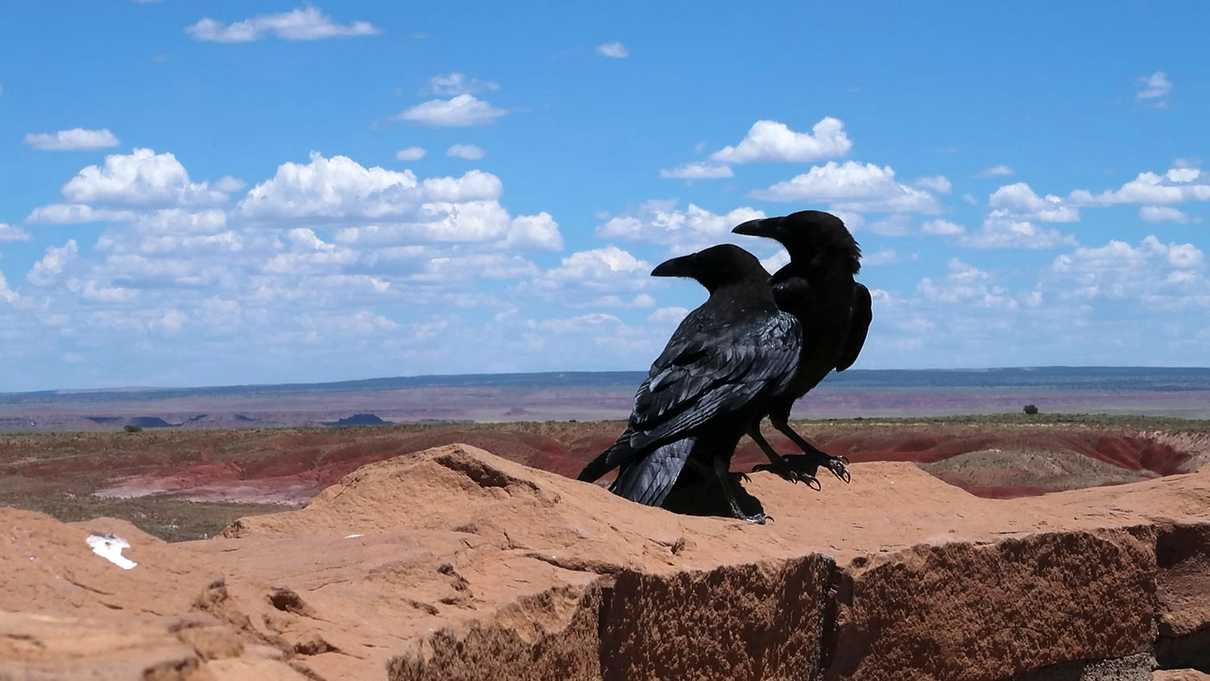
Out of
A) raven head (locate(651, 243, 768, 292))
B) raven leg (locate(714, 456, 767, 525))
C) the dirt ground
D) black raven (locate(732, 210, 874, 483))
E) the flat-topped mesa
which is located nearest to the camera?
the flat-topped mesa

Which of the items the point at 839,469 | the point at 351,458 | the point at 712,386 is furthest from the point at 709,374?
the point at 351,458

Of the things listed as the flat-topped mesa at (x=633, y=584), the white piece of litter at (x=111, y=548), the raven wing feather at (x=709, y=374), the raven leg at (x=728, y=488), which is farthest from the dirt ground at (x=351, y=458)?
the white piece of litter at (x=111, y=548)

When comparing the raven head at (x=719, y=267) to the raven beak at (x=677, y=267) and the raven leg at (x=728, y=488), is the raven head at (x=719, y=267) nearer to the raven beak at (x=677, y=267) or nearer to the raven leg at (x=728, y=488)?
the raven beak at (x=677, y=267)

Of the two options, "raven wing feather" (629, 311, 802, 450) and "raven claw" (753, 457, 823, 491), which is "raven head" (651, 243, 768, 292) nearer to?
"raven wing feather" (629, 311, 802, 450)

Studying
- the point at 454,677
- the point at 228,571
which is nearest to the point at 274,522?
the point at 228,571

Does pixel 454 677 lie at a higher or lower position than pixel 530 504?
lower

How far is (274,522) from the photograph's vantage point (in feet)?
16.3

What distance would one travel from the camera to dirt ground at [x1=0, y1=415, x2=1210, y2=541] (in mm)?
27609

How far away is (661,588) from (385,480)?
1310 millimetres

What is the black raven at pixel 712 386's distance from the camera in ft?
19.7

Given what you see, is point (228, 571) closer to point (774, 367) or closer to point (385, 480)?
point (385, 480)

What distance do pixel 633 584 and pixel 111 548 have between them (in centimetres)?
147

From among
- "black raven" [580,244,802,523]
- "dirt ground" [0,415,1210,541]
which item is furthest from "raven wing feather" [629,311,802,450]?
"dirt ground" [0,415,1210,541]

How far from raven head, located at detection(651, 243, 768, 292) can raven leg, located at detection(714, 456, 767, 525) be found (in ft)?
3.15
